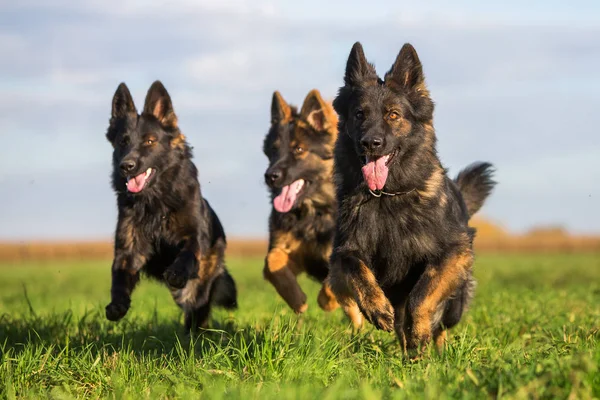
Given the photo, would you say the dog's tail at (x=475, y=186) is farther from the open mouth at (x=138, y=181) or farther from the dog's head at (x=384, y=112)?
the open mouth at (x=138, y=181)

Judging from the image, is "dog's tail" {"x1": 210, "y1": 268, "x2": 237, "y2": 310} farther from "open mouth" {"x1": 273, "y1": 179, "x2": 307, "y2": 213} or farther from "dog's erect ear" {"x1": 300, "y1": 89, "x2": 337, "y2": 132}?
"dog's erect ear" {"x1": 300, "y1": 89, "x2": 337, "y2": 132}

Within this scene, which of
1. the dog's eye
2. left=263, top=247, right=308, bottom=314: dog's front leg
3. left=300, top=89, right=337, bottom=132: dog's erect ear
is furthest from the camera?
→ left=300, top=89, right=337, bottom=132: dog's erect ear

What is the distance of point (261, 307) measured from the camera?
10688mm

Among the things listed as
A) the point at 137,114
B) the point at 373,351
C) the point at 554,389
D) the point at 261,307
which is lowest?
the point at 261,307

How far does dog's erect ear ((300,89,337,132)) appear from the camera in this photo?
30.7 ft

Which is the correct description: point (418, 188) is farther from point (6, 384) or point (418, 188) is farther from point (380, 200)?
point (6, 384)

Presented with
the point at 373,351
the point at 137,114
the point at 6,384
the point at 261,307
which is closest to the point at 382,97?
the point at 373,351

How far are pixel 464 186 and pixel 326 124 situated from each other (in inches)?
85.3

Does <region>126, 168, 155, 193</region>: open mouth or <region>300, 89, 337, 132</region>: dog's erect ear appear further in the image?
<region>300, 89, 337, 132</region>: dog's erect ear

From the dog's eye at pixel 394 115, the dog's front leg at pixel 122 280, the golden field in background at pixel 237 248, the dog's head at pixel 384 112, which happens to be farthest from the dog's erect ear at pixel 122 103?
the golden field in background at pixel 237 248

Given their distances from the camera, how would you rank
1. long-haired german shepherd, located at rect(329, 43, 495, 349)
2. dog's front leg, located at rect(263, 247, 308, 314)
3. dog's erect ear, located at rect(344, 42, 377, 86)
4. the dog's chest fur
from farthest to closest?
dog's front leg, located at rect(263, 247, 308, 314) < dog's erect ear, located at rect(344, 42, 377, 86) < the dog's chest fur < long-haired german shepherd, located at rect(329, 43, 495, 349)

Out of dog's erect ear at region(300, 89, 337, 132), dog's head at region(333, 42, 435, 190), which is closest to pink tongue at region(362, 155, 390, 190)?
dog's head at region(333, 42, 435, 190)

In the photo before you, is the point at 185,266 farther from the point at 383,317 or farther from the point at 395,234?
the point at 383,317

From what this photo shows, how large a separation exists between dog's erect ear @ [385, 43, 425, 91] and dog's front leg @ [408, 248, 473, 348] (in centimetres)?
157
